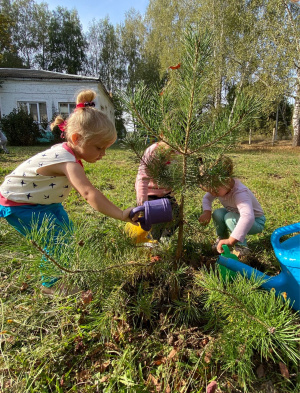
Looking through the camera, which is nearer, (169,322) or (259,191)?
(169,322)

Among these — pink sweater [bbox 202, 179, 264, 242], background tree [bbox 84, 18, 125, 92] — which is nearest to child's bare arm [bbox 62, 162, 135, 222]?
pink sweater [bbox 202, 179, 264, 242]

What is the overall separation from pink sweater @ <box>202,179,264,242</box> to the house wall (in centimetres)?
1402

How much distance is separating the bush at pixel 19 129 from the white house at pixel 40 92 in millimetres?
1567

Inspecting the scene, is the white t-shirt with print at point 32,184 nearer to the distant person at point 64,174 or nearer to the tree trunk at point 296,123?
the distant person at point 64,174

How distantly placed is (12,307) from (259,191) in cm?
355

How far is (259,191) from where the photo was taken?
3.90 meters

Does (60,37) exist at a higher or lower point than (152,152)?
higher

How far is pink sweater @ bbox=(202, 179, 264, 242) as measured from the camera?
1.68m

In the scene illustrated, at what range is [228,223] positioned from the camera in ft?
6.68

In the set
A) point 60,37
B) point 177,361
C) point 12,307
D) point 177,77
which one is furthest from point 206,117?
point 60,37

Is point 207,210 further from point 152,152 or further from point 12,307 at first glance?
point 12,307

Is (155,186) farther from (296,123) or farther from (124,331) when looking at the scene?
(296,123)

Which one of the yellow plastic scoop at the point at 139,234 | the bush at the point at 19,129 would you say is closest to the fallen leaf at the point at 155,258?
the yellow plastic scoop at the point at 139,234

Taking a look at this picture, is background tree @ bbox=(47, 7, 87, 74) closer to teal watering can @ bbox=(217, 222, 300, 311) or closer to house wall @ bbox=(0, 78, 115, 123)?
house wall @ bbox=(0, 78, 115, 123)
